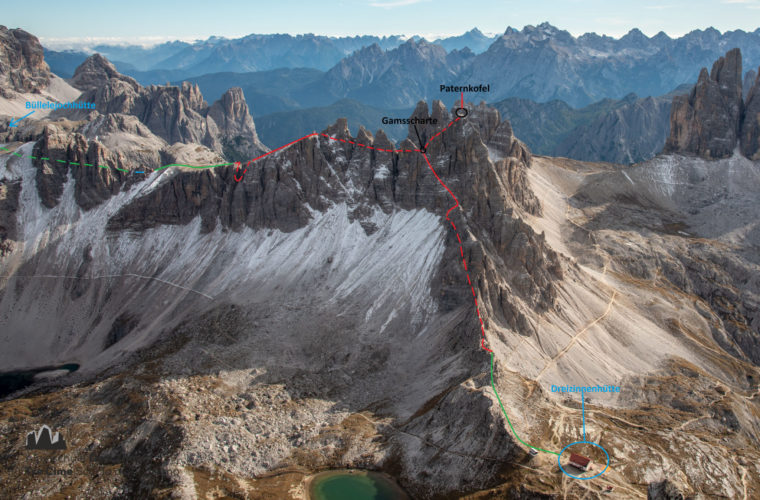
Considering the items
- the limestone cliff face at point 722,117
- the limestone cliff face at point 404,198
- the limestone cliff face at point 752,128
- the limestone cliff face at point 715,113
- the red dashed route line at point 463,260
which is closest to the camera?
the red dashed route line at point 463,260

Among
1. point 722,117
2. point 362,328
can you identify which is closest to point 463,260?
point 362,328

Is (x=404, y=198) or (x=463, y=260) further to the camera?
(x=404, y=198)

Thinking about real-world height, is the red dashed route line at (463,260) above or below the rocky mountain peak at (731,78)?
below

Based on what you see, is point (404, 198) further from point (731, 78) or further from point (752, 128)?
point (731, 78)

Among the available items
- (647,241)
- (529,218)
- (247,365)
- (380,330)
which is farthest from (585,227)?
(247,365)

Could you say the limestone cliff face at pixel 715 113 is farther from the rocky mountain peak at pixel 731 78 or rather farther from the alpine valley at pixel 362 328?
the alpine valley at pixel 362 328

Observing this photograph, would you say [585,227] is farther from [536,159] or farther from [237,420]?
[237,420]

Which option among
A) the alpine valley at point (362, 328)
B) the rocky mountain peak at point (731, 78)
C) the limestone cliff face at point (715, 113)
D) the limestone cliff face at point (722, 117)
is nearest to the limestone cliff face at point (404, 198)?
the alpine valley at point (362, 328)

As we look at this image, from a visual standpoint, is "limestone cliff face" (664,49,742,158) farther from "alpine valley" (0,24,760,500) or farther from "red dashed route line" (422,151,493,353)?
"red dashed route line" (422,151,493,353)
